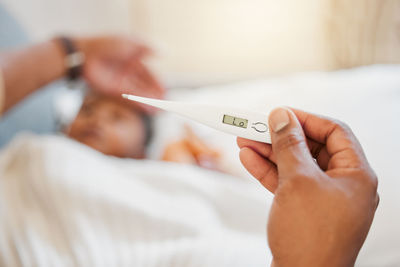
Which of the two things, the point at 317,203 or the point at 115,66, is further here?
the point at 115,66

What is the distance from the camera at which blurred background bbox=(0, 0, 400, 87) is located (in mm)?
703

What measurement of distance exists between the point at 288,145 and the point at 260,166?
0.06m

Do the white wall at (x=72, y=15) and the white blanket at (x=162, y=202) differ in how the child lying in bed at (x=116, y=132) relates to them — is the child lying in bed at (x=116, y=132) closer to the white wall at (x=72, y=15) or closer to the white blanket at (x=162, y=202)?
the white blanket at (x=162, y=202)

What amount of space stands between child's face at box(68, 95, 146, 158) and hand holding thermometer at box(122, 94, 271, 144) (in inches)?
Answer: 26.7

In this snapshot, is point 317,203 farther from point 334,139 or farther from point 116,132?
point 116,132

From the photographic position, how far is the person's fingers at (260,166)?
364 millimetres

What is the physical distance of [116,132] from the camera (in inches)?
39.3

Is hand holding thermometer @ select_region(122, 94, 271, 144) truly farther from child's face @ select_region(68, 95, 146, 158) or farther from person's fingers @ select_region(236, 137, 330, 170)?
child's face @ select_region(68, 95, 146, 158)

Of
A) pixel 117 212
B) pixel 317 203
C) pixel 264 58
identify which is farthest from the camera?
pixel 264 58

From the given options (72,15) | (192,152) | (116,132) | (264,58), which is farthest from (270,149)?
(72,15)

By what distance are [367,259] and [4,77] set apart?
2.55 feet

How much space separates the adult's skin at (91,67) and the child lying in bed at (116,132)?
5 cm

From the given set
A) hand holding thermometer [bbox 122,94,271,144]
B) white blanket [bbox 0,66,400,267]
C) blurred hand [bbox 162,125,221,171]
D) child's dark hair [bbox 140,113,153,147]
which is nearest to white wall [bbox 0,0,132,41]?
child's dark hair [bbox 140,113,153,147]

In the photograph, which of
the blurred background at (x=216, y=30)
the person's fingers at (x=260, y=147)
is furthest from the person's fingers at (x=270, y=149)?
the blurred background at (x=216, y=30)
